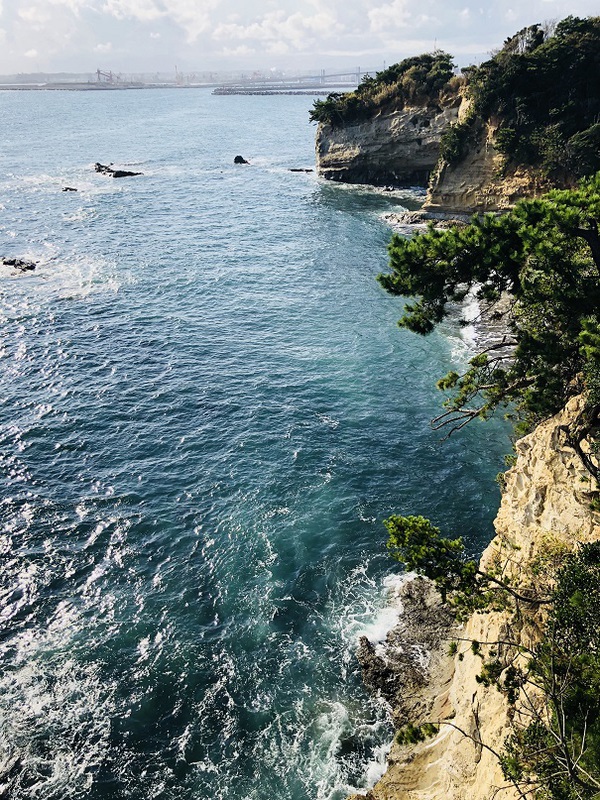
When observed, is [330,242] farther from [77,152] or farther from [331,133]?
[77,152]

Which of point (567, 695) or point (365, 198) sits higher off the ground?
point (365, 198)

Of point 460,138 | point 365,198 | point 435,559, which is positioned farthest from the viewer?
point 365,198

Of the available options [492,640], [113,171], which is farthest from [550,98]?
[113,171]

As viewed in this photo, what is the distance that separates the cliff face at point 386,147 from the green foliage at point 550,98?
2088cm

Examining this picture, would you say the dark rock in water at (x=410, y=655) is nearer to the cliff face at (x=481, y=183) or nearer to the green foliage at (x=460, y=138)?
the cliff face at (x=481, y=183)

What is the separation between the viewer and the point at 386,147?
389 feet

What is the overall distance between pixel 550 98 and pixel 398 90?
127 ft

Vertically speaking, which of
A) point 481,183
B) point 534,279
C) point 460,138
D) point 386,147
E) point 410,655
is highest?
point 460,138

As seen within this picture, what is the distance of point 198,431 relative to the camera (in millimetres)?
47125

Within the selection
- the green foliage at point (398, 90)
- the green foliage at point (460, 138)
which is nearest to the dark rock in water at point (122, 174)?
the green foliage at point (398, 90)

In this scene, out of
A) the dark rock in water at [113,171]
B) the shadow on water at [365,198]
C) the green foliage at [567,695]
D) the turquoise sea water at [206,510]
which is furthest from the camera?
the dark rock in water at [113,171]

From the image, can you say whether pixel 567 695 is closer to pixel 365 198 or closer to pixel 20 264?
pixel 20 264

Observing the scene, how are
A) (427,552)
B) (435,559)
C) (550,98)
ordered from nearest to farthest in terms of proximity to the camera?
(427,552) → (435,559) → (550,98)

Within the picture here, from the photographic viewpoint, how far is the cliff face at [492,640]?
20.4m
